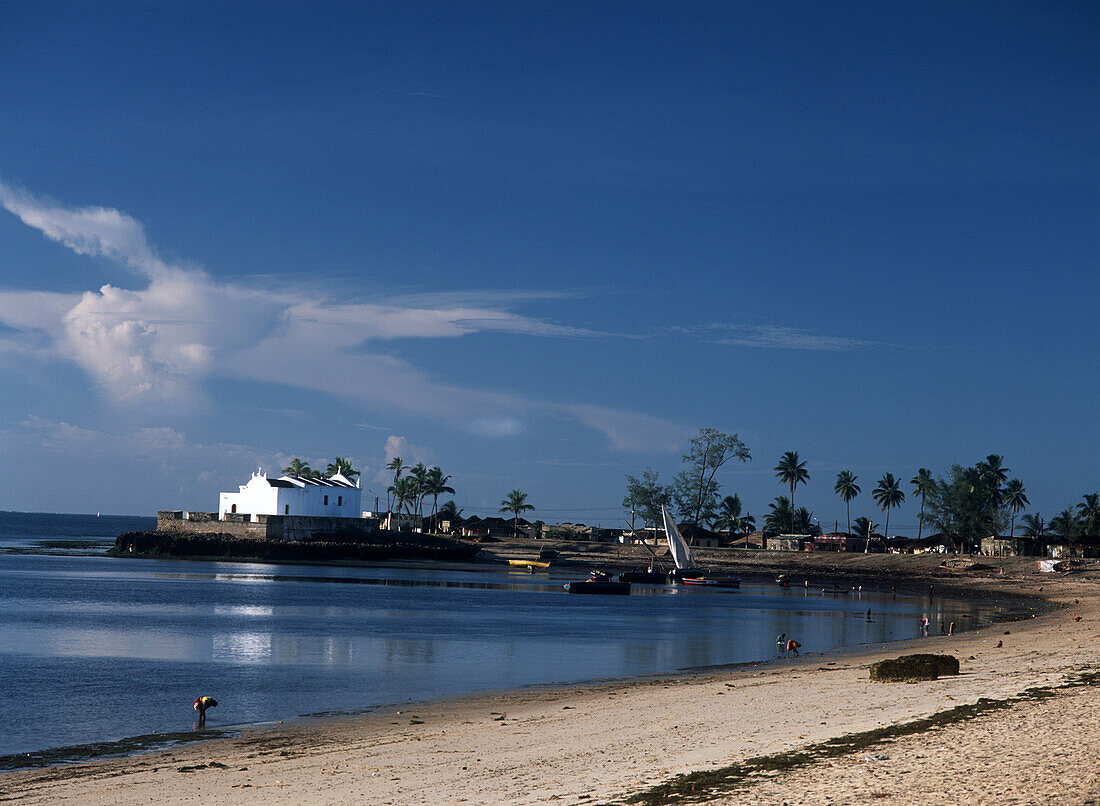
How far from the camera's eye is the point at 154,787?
16656 mm

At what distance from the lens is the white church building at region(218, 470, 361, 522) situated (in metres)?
133

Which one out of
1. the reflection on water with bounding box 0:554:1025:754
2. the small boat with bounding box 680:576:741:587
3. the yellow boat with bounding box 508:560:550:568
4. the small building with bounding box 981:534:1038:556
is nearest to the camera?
the reflection on water with bounding box 0:554:1025:754

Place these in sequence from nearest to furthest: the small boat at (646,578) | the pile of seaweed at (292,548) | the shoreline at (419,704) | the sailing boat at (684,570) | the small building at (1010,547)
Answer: the shoreline at (419,704) → the sailing boat at (684,570) → the small boat at (646,578) → the small building at (1010,547) → the pile of seaweed at (292,548)

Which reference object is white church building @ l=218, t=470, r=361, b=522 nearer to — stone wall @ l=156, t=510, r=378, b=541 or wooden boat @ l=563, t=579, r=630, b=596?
stone wall @ l=156, t=510, r=378, b=541

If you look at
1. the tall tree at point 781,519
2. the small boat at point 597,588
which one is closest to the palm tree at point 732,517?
the tall tree at point 781,519

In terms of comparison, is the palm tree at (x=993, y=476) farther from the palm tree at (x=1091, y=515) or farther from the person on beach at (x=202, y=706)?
the person on beach at (x=202, y=706)

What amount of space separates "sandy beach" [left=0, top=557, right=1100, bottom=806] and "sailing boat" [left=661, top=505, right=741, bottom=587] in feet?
237

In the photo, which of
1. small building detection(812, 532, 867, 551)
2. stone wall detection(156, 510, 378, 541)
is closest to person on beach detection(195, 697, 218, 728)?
stone wall detection(156, 510, 378, 541)

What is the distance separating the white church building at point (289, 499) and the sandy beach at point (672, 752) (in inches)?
4354

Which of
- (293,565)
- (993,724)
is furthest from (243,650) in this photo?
(293,565)

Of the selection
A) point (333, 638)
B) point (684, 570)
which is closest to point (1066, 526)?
point (684, 570)

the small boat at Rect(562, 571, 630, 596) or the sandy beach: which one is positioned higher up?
the sandy beach

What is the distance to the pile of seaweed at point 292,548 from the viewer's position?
426 feet

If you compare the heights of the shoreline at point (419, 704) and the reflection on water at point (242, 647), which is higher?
the shoreline at point (419, 704)
